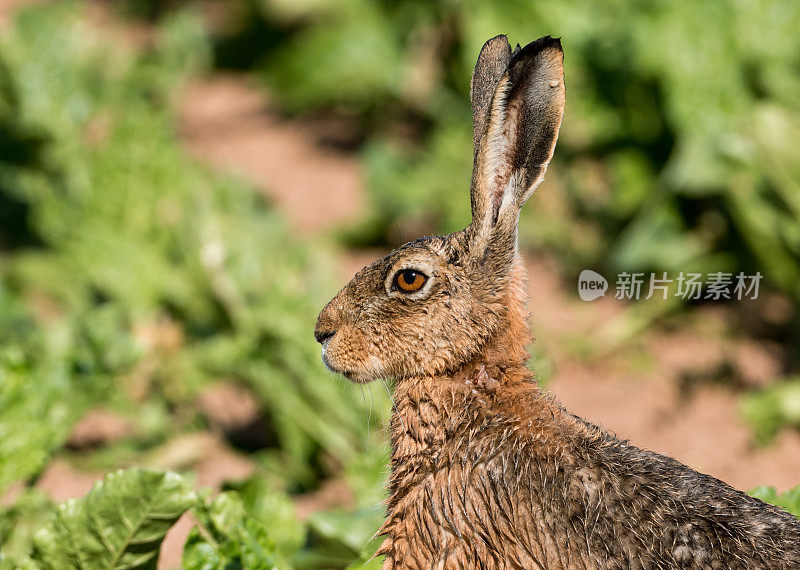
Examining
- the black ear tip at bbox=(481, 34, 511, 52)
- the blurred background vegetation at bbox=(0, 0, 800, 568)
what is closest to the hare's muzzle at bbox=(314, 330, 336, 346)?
the blurred background vegetation at bbox=(0, 0, 800, 568)

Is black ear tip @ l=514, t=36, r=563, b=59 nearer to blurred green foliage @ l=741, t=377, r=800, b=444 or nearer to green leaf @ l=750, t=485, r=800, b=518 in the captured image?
green leaf @ l=750, t=485, r=800, b=518

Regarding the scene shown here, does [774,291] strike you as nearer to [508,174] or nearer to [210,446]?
[210,446]

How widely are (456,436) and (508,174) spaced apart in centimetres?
71

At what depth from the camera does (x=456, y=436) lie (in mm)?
2631

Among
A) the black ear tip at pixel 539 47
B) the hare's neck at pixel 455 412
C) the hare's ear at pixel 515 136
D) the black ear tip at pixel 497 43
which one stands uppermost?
the black ear tip at pixel 497 43

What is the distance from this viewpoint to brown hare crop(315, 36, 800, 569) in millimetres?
2258

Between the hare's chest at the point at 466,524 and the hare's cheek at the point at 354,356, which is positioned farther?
the hare's cheek at the point at 354,356

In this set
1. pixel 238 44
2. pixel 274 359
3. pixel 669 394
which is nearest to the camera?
pixel 274 359

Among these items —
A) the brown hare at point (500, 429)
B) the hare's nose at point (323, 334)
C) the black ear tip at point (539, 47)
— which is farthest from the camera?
the hare's nose at point (323, 334)

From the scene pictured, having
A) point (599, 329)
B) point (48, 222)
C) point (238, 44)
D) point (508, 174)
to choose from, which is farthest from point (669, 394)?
point (238, 44)

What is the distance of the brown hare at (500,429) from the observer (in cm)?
226

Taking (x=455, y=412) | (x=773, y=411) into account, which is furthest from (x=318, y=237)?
(x=455, y=412)

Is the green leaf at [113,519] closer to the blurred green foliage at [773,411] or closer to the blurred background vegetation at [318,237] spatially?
the blurred background vegetation at [318,237]

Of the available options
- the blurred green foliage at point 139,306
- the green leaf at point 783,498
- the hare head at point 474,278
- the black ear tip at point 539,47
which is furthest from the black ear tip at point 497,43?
the green leaf at point 783,498
